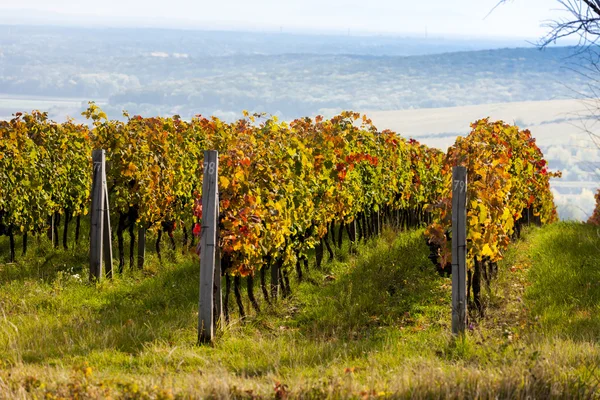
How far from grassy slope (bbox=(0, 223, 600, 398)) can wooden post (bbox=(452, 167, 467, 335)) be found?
0.71ft

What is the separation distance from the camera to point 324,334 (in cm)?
789

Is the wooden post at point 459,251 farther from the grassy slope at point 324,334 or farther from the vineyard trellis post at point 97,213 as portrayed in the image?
the vineyard trellis post at point 97,213

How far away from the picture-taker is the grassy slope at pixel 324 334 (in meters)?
5.52

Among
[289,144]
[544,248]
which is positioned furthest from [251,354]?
[544,248]

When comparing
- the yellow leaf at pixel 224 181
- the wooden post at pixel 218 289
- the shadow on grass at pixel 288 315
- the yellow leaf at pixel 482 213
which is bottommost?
the shadow on grass at pixel 288 315

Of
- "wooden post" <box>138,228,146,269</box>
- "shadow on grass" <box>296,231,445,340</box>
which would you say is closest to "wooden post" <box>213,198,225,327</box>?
"shadow on grass" <box>296,231,445,340</box>

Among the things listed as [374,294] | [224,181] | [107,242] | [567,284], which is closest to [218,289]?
[224,181]

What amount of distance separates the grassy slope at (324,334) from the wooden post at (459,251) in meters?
0.22

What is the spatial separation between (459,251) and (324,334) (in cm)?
167

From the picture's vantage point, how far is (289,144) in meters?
9.91

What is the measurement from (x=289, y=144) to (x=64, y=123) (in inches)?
238

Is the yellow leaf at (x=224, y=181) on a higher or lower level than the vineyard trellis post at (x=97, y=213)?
higher

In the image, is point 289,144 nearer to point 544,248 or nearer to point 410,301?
point 410,301

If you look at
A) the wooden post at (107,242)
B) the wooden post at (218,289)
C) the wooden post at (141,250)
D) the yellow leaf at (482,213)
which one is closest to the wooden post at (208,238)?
the wooden post at (218,289)
